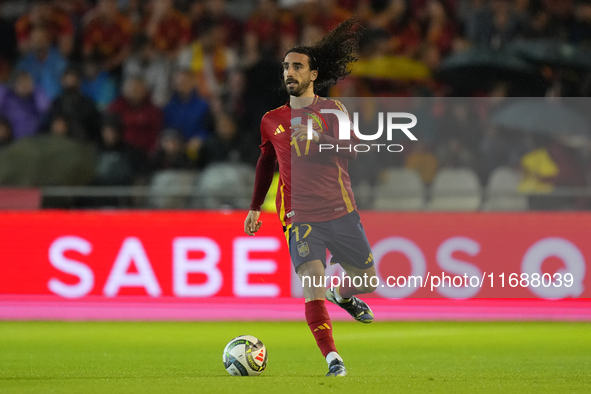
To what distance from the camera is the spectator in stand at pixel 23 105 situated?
11.4 m

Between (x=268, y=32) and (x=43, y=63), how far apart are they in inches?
117

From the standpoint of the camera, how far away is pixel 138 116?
37.0 ft

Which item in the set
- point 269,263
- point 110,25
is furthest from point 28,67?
point 269,263

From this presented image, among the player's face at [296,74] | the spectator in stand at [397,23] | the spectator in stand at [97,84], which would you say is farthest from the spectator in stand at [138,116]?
the player's face at [296,74]

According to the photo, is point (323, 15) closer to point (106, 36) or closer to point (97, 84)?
point (106, 36)

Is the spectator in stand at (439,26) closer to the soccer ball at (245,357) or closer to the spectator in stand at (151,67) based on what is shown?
the spectator in stand at (151,67)

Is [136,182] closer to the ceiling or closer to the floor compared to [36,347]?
closer to the ceiling

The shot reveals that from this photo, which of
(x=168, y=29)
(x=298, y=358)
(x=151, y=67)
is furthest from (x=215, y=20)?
(x=298, y=358)

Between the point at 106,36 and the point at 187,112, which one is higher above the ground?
the point at 106,36

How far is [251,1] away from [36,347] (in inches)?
278

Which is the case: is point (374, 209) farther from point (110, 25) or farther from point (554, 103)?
point (110, 25)

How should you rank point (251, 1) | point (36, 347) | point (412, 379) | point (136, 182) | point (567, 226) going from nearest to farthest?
point (412, 379), point (36, 347), point (567, 226), point (136, 182), point (251, 1)

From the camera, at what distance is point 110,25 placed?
12492 millimetres

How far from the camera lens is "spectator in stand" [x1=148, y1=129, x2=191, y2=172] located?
35.0ft
